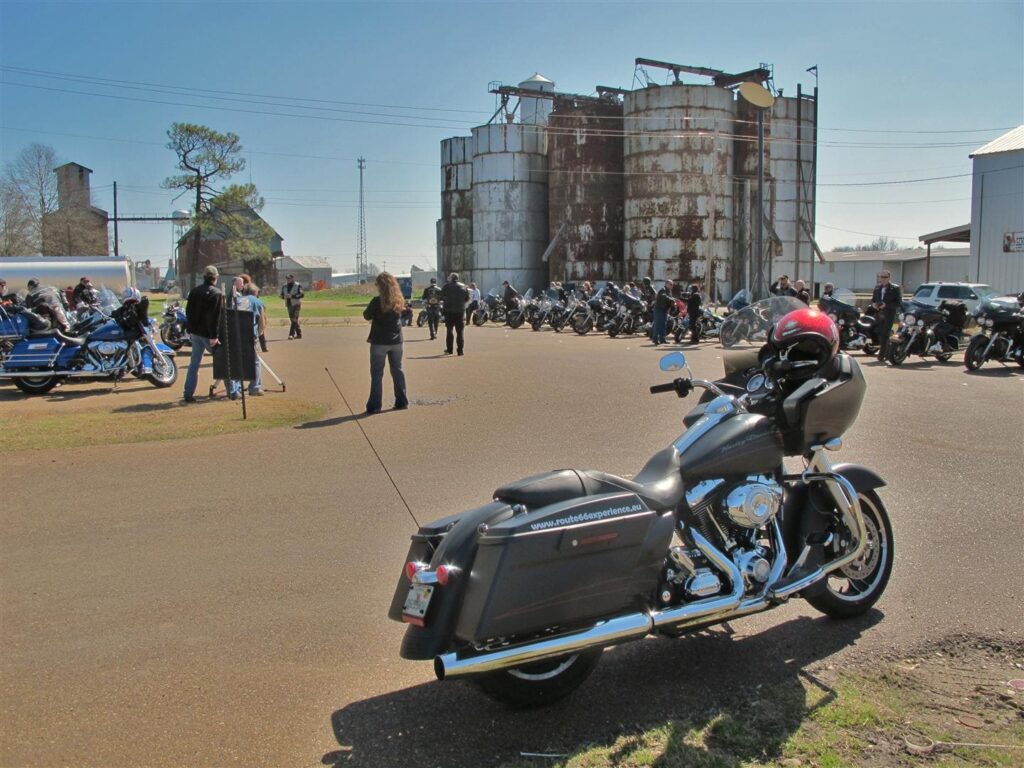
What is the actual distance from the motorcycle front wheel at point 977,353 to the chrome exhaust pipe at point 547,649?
15.1 metres

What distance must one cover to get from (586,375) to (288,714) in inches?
492

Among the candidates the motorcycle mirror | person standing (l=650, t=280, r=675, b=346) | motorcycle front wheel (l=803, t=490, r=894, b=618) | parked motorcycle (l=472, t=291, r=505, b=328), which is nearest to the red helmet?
the motorcycle mirror

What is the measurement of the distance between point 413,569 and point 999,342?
52.1ft

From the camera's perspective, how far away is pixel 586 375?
Answer: 51.9 feet

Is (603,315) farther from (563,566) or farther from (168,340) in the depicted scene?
(563,566)

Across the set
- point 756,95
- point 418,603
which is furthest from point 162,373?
point 756,95

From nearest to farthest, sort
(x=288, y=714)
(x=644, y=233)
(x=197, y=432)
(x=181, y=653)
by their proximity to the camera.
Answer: (x=288, y=714) < (x=181, y=653) < (x=197, y=432) < (x=644, y=233)

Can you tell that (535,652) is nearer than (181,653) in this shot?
Yes

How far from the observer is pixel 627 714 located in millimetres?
3574

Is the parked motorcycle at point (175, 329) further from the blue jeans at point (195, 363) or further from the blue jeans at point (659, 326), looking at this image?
the blue jeans at point (659, 326)

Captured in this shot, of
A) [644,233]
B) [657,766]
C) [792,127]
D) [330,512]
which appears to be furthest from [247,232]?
[657,766]

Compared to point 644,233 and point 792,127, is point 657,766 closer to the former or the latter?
point 644,233

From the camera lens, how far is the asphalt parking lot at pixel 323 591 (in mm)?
3508

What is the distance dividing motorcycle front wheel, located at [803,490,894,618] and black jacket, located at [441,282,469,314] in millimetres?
14762
